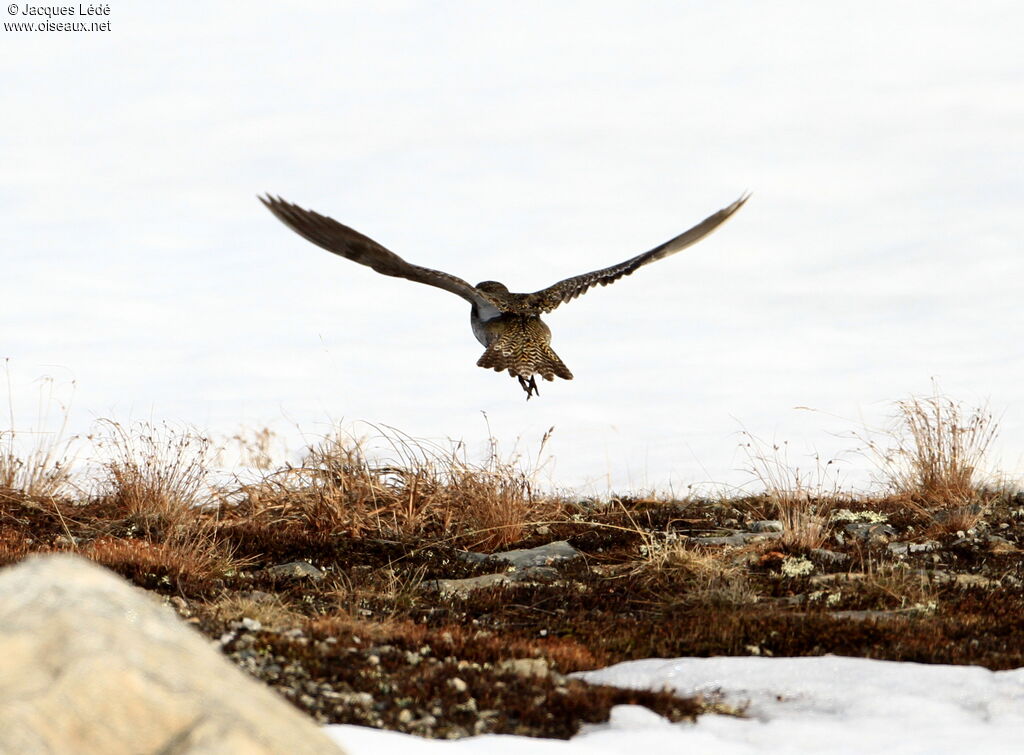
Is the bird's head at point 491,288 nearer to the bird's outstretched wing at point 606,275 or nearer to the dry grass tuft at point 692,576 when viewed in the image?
the bird's outstretched wing at point 606,275

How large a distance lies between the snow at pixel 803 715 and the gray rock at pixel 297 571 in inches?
159

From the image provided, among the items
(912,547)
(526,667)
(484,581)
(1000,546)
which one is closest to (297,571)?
(484,581)

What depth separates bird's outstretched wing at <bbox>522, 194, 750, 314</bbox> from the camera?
1228cm

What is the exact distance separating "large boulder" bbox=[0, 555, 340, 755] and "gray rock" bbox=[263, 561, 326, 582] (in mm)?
6134

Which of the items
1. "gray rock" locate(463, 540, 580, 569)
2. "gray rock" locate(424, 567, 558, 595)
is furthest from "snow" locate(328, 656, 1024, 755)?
"gray rock" locate(463, 540, 580, 569)

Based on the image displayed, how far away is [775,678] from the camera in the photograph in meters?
6.09

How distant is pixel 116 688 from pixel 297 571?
6824 millimetres

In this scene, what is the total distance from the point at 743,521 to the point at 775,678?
22.2ft

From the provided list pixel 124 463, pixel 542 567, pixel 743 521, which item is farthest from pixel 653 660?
pixel 124 463

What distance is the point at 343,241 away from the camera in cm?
1038

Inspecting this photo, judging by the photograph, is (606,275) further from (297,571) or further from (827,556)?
(297,571)

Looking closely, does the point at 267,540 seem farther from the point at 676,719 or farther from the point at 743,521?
the point at 676,719

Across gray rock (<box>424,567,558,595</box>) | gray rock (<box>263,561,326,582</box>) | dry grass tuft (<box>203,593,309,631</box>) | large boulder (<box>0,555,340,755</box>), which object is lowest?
gray rock (<box>424,567,558,595</box>)

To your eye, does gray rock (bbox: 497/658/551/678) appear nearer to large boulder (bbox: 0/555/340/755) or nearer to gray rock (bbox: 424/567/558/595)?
large boulder (bbox: 0/555/340/755)
